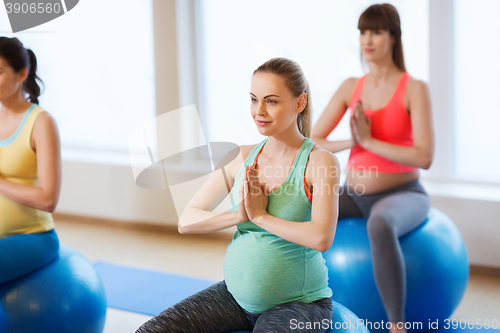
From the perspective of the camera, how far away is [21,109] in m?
2.08

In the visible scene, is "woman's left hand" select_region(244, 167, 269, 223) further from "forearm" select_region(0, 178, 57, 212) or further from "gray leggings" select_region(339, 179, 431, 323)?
"forearm" select_region(0, 178, 57, 212)

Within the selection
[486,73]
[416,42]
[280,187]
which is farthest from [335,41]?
[280,187]

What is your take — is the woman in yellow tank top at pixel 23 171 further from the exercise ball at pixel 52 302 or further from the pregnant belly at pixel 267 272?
the pregnant belly at pixel 267 272

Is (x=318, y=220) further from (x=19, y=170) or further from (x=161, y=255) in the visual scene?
(x=161, y=255)

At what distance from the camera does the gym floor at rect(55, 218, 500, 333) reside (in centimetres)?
259

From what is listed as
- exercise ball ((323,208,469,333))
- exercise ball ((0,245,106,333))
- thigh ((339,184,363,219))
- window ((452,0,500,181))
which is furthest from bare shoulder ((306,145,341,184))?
window ((452,0,500,181))

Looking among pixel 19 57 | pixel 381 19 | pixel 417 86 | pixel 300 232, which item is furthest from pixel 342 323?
pixel 19 57

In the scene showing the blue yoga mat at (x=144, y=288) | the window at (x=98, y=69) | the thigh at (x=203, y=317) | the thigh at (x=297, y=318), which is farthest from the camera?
the window at (x=98, y=69)

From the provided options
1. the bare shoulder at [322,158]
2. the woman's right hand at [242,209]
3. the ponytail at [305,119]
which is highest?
the ponytail at [305,119]

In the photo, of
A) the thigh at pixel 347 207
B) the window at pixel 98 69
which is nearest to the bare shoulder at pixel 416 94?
the thigh at pixel 347 207

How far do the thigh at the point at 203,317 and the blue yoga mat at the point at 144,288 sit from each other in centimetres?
122

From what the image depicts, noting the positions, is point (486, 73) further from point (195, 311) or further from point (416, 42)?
point (195, 311)

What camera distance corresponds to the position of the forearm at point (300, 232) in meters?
1.36

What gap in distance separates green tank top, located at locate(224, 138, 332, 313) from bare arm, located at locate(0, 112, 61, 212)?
88 cm
